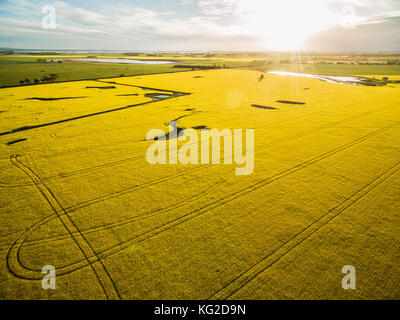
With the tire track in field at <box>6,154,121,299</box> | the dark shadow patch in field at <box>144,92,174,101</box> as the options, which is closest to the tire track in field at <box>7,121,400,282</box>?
the tire track in field at <box>6,154,121,299</box>

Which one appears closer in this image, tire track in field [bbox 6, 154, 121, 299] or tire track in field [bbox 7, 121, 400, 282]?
tire track in field [bbox 6, 154, 121, 299]

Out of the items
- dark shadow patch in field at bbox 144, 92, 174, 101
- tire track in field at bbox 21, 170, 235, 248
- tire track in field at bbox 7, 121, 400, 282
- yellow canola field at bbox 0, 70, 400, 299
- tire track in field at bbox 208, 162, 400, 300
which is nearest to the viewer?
tire track in field at bbox 208, 162, 400, 300

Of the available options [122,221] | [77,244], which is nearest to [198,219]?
[122,221]

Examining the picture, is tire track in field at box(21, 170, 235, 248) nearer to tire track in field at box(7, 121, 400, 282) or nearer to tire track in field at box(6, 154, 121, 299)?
tire track in field at box(6, 154, 121, 299)

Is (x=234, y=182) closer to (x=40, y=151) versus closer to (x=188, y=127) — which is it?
(x=188, y=127)


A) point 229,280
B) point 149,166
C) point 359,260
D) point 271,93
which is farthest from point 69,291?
point 271,93

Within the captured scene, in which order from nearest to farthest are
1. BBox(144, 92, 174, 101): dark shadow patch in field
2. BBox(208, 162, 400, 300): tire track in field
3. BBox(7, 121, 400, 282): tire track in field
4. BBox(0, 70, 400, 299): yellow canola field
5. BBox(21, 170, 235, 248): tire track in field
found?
BBox(208, 162, 400, 300): tire track in field, BBox(0, 70, 400, 299): yellow canola field, BBox(7, 121, 400, 282): tire track in field, BBox(21, 170, 235, 248): tire track in field, BBox(144, 92, 174, 101): dark shadow patch in field
